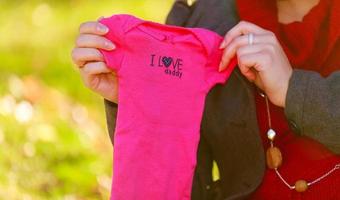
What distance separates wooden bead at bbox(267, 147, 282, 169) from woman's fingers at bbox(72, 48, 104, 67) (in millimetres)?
425

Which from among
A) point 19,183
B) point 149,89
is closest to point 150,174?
point 149,89

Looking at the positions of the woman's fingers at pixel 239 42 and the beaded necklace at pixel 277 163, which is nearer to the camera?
the woman's fingers at pixel 239 42

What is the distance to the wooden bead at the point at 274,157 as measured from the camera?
185 cm

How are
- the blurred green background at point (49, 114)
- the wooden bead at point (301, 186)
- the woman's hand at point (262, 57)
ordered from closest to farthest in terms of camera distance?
the woman's hand at point (262, 57) < the wooden bead at point (301, 186) < the blurred green background at point (49, 114)

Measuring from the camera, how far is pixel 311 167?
1.84 meters

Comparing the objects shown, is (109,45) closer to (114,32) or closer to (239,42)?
(114,32)

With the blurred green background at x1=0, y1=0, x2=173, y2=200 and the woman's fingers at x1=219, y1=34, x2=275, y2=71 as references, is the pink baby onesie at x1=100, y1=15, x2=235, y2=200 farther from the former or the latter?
the blurred green background at x1=0, y1=0, x2=173, y2=200

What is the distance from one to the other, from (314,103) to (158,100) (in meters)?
0.33

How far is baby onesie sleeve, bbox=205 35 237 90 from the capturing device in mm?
1795

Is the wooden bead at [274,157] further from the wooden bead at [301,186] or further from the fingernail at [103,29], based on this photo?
the fingernail at [103,29]

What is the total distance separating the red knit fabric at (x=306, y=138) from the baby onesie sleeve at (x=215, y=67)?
0.14 metres

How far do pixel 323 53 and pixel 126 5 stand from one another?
3553 millimetres

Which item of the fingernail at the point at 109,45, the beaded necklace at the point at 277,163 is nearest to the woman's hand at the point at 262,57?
the beaded necklace at the point at 277,163

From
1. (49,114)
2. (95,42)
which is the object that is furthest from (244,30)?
(49,114)
